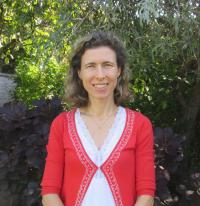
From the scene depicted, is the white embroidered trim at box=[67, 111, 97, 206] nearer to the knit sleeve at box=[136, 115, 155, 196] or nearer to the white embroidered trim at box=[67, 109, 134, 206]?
the white embroidered trim at box=[67, 109, 134, 206]

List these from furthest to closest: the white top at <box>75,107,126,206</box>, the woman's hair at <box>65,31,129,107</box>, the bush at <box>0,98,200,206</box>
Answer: the bush at <box>0,98,200,206</box>
the woman's hair at <box>65,31,129,107</box>
the white top at <box>75,107,126,206</box>

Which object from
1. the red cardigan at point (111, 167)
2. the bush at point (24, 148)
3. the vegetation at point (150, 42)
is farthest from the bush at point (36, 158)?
the red cardigan at point (111, 167)

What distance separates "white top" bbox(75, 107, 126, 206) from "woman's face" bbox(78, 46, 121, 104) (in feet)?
0.54

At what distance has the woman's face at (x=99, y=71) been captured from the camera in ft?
7.53

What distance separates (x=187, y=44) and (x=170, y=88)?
2149mm

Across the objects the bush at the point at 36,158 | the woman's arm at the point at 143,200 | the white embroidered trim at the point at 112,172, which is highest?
the white embroidered trim at the point at 112,172

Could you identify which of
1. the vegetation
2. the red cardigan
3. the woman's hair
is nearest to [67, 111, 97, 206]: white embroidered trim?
the red cardigan

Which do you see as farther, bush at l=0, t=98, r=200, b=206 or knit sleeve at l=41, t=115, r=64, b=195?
bush at l=0, t=98, r=200, b=206

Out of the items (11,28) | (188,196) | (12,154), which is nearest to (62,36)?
(12,154)

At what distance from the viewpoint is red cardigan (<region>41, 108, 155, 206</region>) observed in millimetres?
2219

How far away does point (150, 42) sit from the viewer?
4223 millimetres

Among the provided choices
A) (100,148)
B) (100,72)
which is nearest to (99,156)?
(100,148)

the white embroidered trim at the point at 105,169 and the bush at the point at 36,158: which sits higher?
the white embroidered trim at the point at 105,169

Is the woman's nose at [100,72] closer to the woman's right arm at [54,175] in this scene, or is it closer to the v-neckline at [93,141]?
the v-neckline at [93,141]
